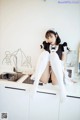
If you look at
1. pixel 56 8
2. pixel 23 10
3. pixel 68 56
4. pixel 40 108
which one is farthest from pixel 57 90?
pixel 23 10

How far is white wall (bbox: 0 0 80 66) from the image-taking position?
6.51 feet

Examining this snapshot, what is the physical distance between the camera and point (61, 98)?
64.6 inches

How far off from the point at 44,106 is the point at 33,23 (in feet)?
3.76

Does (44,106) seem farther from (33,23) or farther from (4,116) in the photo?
(33,23)

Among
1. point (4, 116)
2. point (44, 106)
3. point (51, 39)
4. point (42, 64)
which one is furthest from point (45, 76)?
point (4, 116)

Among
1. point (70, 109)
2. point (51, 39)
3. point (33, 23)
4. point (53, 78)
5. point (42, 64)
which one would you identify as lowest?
point (70, 109)

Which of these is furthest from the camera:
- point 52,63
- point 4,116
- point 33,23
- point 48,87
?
point 33,23

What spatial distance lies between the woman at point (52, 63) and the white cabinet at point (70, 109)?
0.10 metres

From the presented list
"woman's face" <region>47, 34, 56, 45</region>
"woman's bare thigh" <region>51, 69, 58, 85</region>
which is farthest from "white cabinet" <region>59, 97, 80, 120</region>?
"woman's face" <region>47, 34, 56, 45</region>

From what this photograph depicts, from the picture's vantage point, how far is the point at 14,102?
1870 millimetres

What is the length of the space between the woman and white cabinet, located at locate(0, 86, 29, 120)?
246 mm

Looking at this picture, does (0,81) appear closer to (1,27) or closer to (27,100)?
(27,100)

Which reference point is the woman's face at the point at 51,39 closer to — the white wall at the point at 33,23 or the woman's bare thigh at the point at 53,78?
the white wall at the point at 33,23

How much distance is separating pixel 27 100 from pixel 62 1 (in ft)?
4.44
